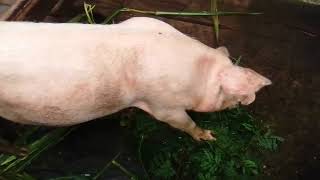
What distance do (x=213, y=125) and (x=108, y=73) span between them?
2.47 feet

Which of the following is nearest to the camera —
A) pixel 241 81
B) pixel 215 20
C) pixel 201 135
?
pixel 241 81

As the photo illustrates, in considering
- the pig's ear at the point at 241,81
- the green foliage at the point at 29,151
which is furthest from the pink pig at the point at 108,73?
the green foliage at the point at 29,151

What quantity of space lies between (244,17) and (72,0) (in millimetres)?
1067

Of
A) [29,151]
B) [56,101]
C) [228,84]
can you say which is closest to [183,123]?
[228,84]

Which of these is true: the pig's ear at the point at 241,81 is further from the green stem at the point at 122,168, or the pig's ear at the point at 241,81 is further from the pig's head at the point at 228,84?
the green stem at the point at 122,168

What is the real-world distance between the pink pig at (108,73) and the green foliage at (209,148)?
0.24 meters

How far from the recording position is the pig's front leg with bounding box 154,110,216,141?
2986mm

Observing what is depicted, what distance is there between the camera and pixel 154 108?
9.72 feet

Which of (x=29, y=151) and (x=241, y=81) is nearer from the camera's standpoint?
(x=241, y=81)

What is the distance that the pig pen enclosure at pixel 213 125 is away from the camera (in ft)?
10.6

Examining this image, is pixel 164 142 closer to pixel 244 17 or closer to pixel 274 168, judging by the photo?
pixel 274 168

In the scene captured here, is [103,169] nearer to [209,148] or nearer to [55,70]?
[209,148]

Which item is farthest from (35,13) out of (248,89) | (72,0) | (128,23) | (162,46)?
(248,89)

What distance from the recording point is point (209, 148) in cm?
317
